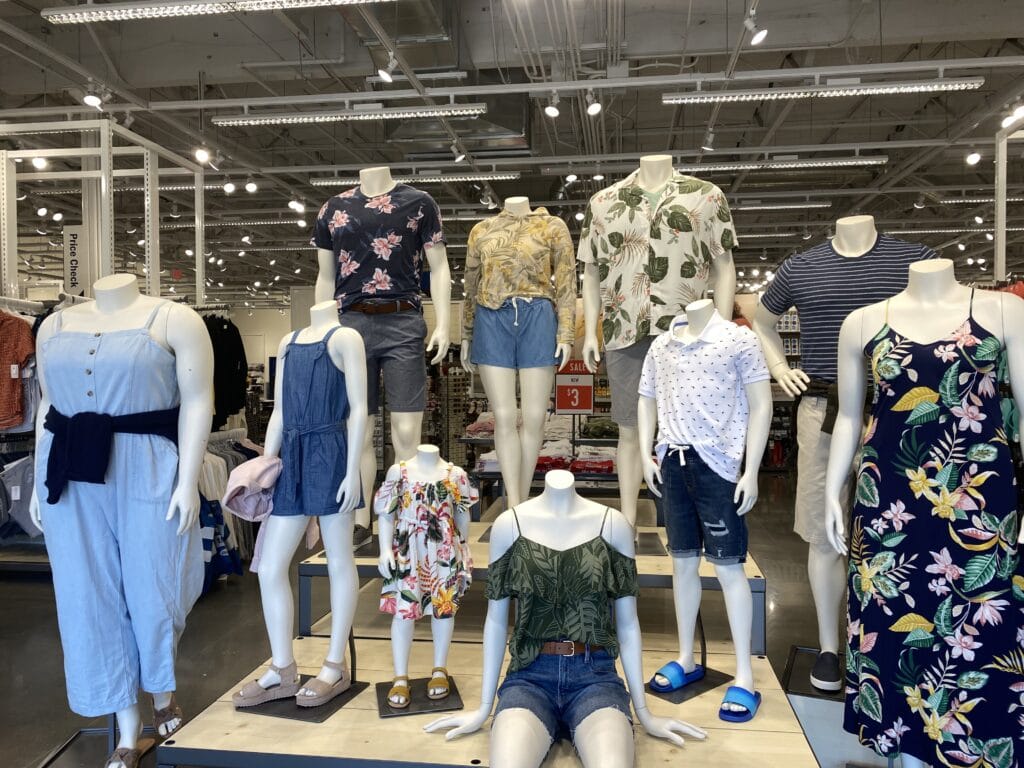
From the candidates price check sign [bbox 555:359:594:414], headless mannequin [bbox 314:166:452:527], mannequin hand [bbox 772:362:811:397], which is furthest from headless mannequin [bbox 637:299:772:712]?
A: price check sign [bbox 555:359:594:414]

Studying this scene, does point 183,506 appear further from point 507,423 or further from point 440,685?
point 507,423

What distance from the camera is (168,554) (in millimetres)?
2490

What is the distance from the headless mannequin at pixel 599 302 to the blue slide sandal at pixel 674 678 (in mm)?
703

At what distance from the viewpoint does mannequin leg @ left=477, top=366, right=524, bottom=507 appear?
345 cm

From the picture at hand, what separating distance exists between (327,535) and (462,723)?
75 centimetres

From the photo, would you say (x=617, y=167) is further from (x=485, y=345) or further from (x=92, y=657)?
(x=92, y=657)

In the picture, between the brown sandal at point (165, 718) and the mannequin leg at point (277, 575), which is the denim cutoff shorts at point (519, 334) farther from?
the brown sandal at point (165, 718)

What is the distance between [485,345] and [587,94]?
17.1 ft

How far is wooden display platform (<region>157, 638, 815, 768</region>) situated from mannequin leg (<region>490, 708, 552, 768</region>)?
0.64ft

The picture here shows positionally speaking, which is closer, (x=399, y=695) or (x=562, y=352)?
(x=399, y=695)

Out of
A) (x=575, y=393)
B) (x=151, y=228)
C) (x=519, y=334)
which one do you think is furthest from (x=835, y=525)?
(x=151, y=228)

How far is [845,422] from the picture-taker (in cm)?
231

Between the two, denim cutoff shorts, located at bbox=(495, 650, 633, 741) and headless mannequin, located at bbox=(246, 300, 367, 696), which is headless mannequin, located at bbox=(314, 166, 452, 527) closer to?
headless mannequin, located at bbox=(246, 300, 367, 696)

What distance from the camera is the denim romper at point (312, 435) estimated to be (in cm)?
259
